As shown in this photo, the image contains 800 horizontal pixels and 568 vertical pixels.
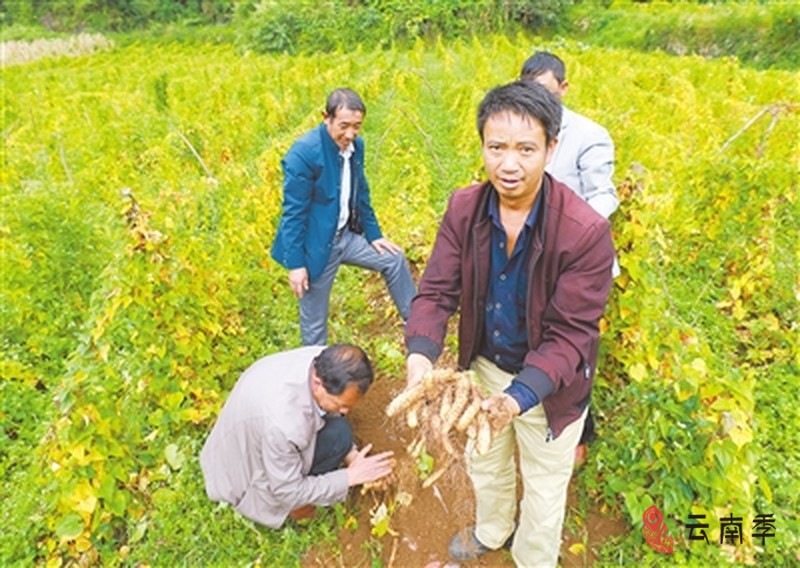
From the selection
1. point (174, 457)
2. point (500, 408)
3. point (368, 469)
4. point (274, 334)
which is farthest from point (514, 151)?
point (274, 334)

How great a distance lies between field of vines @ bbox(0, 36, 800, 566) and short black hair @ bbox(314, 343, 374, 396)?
915mm

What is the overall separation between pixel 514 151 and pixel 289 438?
147 cm

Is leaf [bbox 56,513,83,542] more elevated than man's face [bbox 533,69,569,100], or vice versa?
man's face [bbox 533,69,569,100]

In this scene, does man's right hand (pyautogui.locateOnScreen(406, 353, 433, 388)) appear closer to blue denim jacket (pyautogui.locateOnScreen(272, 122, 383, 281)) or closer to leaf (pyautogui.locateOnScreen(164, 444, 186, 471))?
blue denim jacket (pyautogui.locateOnScreen(272, 122, 383, 281))

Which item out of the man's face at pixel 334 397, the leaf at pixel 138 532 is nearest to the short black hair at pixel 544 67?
the man's face at pixel 334 397

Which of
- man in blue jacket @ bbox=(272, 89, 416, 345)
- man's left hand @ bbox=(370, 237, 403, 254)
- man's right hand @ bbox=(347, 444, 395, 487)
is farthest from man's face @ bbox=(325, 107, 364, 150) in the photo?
man's right hand @ bbox=(347, 444, 395, 487)

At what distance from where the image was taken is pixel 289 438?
90.1 inches

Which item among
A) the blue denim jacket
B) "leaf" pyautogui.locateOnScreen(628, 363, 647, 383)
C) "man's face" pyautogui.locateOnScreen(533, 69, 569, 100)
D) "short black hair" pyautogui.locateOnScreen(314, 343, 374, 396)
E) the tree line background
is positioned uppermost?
"man's face" pyautogui.locateOnScreen(533, 69, 569, 100)

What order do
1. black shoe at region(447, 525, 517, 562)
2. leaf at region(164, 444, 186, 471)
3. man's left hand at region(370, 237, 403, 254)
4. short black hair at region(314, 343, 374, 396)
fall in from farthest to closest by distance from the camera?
man's left hand at region(370, 237, 403, 254) < leaf at region(164, 444, 186, 471) < black shoe at region(447, 525, 517, 562) < short black hair at region(314, 343, 374, 396)

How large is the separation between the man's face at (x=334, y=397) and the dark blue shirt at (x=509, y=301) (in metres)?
Result: 0.62

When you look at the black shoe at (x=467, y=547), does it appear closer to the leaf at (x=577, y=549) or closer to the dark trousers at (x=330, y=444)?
the leaf at (x=577, y=549)

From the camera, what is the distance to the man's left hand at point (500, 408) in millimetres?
1520

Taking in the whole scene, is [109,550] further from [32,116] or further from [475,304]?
[32,116]

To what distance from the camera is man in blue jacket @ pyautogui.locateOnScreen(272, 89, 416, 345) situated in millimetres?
2910
